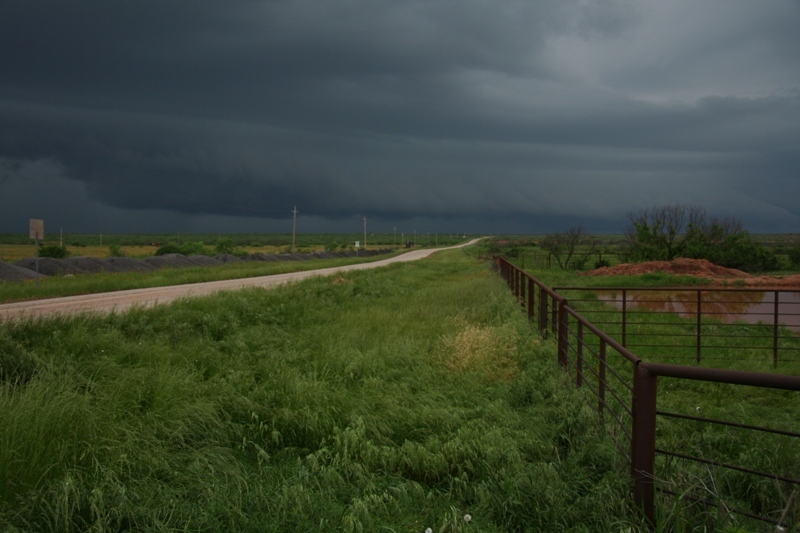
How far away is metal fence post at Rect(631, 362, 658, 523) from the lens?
385cm

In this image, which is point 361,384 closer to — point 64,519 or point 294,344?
point 294,344

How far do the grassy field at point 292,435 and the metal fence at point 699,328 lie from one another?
11.6ft

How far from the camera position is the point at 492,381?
851 cm

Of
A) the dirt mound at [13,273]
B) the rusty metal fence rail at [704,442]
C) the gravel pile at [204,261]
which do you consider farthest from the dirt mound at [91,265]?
the rusty metal fence rail at [704,442]

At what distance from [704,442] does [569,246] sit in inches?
1806

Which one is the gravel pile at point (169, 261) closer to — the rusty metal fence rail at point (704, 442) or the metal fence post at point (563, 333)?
the metal fence post at point (563, 333)

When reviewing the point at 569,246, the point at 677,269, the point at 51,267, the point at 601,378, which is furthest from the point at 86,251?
the point at 601,378

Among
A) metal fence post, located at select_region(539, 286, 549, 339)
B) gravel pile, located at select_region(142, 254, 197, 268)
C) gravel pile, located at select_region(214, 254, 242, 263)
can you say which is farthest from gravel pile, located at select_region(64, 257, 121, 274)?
metal fence post, located at select_region(539, 286, 549, 339)

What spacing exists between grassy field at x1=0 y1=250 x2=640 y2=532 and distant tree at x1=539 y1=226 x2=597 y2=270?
3966 cm

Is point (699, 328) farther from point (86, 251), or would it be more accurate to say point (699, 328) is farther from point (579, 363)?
point (86, 251)

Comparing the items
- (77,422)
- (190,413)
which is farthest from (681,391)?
(77,422)

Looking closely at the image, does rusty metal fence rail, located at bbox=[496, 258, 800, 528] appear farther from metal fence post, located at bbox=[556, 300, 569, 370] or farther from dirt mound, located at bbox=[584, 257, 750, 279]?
dirt mound, located at bbox=[584, 257, 750, 279]

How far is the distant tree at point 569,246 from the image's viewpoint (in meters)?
48.6

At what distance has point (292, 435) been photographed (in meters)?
6.49
